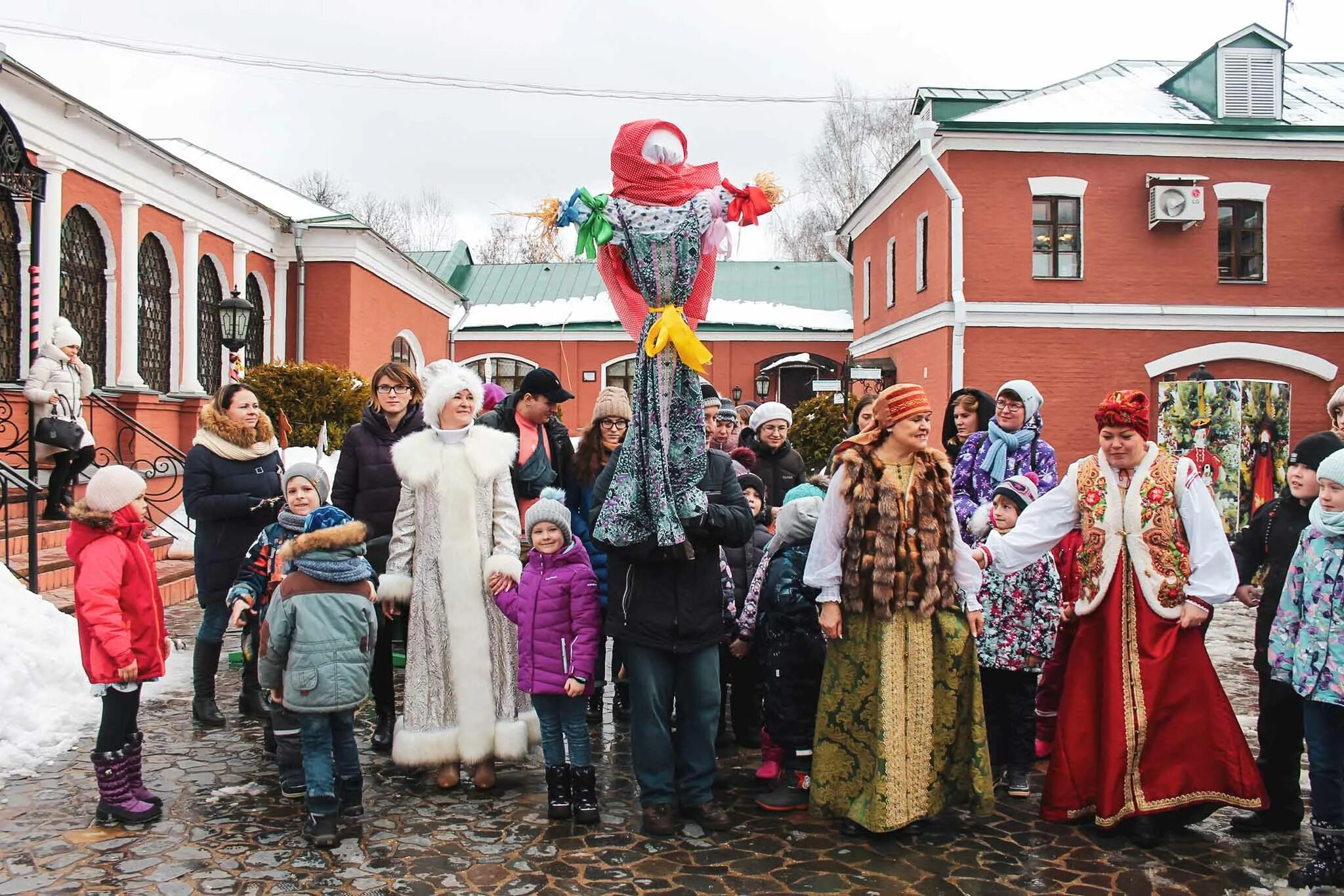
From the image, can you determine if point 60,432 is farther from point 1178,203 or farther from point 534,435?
point 1178,203

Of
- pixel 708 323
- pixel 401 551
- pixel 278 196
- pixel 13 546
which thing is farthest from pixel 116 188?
pixel 708 323

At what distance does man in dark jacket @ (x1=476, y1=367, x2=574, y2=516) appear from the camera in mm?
5625

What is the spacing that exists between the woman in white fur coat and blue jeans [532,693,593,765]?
38cm

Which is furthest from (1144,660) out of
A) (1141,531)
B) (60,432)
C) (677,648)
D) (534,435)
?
(60,432)

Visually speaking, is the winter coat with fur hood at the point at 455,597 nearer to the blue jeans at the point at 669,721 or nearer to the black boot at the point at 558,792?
A: the black boot at the point at 558,792

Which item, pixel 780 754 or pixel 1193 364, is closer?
pixel 780 754

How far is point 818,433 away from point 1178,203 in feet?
29.2

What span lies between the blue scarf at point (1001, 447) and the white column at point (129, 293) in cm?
1124

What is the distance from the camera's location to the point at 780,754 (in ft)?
15.6

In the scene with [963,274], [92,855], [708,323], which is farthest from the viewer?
[708,323]

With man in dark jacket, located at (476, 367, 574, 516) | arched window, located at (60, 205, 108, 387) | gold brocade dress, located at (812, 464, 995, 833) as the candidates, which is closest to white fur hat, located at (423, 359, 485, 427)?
man in dark jacket, located at (476, 367, 574, 516)

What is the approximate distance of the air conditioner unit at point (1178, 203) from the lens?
17.5 m

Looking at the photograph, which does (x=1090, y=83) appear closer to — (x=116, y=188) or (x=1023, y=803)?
(x=116, y=188)

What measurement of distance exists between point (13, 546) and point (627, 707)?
6005mm
